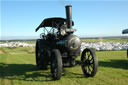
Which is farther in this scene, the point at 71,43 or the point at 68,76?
the point at 68,76

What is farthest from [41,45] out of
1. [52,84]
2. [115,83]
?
[115,83]

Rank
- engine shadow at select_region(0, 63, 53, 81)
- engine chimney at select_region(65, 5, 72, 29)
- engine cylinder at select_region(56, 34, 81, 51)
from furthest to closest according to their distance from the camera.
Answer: engine chimney at select_region(65, 5, 72, 29), engine shadow at select_region(0, 63, 53, 81), engine cylinder at select_region(56, 34, 81, 51)

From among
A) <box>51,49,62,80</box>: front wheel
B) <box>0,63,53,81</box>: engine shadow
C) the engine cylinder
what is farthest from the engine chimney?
<box>0,63,53,81</box>: engine shadow

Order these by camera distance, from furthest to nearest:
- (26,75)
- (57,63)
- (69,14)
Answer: (26,75) → (69,14) → (57,63)

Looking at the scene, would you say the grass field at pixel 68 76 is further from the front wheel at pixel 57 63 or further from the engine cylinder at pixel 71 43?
the engine cylinder at pixel 71 43

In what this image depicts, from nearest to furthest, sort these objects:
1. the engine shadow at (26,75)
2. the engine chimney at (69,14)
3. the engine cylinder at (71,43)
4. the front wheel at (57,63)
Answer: the front wheel at (57,63), the engine cylinder at (71,43), the engine shadow at (26,75), the engine chimney at (69,14)

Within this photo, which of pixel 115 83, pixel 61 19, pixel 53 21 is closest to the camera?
pixel 115 83

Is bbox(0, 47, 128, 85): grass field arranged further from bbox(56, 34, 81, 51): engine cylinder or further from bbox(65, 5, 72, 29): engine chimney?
bbox(65, 5, 72, 29): engine chimney

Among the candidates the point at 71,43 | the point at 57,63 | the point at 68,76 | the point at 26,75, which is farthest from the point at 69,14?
the point at 26,75

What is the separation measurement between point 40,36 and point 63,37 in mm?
3117

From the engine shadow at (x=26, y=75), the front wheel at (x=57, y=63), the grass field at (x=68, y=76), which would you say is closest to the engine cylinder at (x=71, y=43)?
the front wheel at (x=57, y=63)

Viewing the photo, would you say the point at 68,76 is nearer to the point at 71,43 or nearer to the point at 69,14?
the point at 71,43

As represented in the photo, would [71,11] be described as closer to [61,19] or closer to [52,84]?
[61,19]

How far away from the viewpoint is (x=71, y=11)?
6.44m
